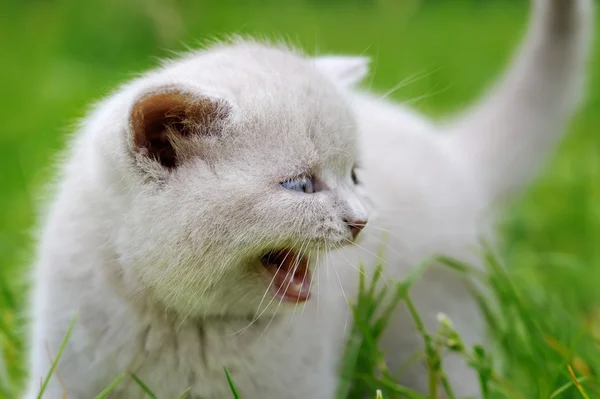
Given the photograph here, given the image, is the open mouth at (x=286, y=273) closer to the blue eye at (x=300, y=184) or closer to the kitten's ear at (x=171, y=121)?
the blue eye at (x=300, y=184)

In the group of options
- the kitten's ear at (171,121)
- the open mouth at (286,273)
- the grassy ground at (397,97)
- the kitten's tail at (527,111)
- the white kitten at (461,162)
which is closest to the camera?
the kitten's ear at (171,121)

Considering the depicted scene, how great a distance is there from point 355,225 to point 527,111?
1286 mm

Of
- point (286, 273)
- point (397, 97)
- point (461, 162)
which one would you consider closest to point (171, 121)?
point (286, 273)

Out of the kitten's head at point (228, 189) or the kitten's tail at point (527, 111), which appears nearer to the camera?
the kitten's head at point (228, 189)

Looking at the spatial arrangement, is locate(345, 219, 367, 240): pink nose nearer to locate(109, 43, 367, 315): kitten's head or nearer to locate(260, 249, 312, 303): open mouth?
locate(109, 43, 367, 315): kitten's head

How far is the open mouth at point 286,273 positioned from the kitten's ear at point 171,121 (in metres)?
0.25

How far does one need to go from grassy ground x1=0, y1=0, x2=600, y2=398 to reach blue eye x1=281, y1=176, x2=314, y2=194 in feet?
1.55

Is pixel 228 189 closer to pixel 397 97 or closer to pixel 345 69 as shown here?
pixel 345 69

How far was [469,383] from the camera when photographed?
6.89 feet

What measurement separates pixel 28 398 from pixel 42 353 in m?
0.12

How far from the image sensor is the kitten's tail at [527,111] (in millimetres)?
2354

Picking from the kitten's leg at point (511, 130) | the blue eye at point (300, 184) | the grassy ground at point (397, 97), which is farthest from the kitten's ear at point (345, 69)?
the kitten's leg at point (511, 130)

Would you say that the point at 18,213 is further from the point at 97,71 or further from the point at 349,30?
the point at 349,30

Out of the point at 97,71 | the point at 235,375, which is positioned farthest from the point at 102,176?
the point at 97,71
